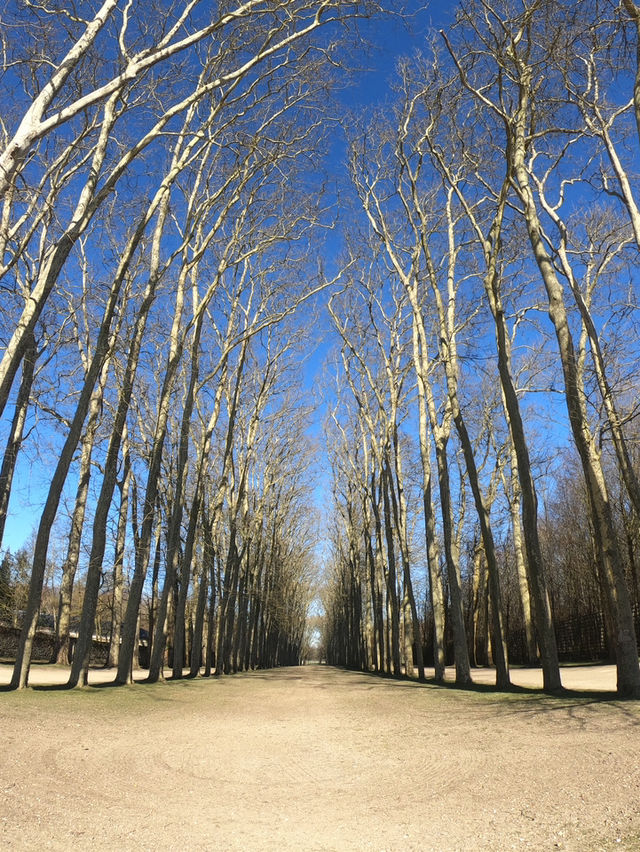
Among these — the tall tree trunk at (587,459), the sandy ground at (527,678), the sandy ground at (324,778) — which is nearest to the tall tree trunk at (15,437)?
the sandy ground at (527,678)

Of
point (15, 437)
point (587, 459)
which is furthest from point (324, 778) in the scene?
point (15, 437)

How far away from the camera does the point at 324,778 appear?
16.6ft

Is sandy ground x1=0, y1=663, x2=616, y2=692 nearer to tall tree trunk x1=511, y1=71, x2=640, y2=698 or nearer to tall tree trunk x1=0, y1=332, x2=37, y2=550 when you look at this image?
tall tree trunk x1=511, y1=71, x2=640, y2=698

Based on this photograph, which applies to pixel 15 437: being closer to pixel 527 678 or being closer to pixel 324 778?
pixel 324 778

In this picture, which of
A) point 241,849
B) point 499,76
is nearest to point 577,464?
point 499,76

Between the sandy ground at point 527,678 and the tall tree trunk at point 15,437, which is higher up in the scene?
the tall tree trunk at point 15,437

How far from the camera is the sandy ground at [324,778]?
11.4 ft

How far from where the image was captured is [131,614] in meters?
12.4

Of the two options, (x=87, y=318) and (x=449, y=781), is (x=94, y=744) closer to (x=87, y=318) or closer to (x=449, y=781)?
(x=449, y=781)

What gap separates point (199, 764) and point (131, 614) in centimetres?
754

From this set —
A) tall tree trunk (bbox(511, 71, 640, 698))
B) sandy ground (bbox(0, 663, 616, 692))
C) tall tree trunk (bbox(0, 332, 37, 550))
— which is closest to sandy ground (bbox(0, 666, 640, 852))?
tall tree trunk (bbox(511, 71, 640, 698))

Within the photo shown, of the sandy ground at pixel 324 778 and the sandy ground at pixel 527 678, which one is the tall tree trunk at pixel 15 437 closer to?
the sandy ground at pixel 527 678

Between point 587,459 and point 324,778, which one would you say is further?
point 587,459

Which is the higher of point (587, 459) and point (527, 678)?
point (587, 459)
